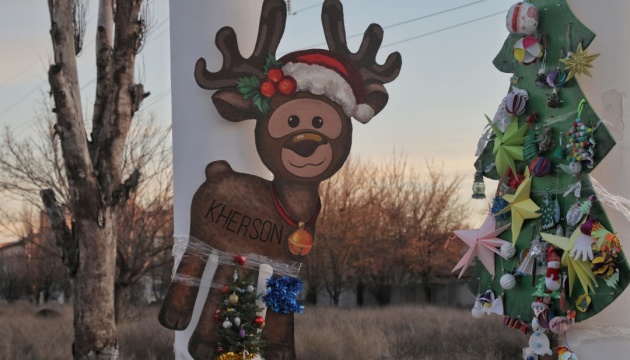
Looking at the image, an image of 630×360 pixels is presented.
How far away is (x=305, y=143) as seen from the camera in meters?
5.75

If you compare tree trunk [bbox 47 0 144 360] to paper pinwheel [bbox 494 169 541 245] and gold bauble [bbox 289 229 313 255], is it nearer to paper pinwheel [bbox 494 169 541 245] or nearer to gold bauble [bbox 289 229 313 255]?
gold bauble [bbox 289 229 313 255]

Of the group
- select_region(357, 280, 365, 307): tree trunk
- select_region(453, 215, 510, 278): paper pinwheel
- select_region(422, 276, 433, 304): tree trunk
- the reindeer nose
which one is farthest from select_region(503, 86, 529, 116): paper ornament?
select_region(357, 280, 365, 307): tree trunk

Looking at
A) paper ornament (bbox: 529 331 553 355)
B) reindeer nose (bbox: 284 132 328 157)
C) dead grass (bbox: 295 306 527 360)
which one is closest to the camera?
paper ornament (bbox: 529 331 553 355)

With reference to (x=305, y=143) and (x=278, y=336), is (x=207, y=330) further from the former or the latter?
(x=305, y=143)

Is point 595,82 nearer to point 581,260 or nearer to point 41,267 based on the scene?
point 581,260

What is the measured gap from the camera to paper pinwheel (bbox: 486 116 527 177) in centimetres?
456

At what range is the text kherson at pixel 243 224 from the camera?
18.7 ft

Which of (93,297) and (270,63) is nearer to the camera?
(270,63)

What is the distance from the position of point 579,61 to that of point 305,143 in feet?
7.24

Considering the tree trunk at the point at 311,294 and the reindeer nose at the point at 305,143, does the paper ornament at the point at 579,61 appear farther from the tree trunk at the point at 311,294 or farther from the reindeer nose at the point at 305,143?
the tree trunk at the point at 311,294

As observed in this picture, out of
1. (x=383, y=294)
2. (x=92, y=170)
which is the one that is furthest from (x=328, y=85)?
(x=383, y=294)

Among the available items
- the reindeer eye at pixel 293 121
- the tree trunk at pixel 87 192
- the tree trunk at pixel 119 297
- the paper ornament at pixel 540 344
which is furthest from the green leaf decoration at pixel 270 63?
the tree trunk at pixel 119 297

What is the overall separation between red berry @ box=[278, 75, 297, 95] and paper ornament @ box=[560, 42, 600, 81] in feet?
7.08

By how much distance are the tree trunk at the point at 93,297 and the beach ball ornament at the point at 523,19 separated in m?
5.48
